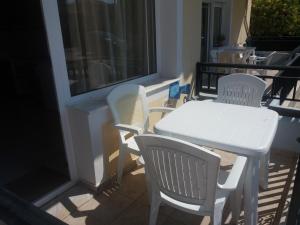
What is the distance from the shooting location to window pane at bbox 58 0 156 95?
2127 millimetres

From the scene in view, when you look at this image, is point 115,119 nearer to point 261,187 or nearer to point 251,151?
point 251,151

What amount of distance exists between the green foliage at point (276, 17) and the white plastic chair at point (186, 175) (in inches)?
410

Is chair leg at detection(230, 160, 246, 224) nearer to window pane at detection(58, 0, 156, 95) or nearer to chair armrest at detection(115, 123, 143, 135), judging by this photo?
chair armrest at detection(115, 123, 143, 135)

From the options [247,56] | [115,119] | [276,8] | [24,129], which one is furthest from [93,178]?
[276,8]

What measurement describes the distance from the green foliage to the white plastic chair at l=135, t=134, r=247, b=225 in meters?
10.4

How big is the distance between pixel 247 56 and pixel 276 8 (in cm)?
574

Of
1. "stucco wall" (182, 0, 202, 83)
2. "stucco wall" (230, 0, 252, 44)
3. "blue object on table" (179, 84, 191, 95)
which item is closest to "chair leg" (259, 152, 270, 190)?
"blue object on table" (179, 84, 191, 95)

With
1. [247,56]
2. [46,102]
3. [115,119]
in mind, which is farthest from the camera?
[247,56]

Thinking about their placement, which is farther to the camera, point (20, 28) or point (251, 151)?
point (20, 28)

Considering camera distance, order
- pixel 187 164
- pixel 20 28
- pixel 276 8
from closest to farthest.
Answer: pixel 187 164, pixel 20 28, pixel 276 8

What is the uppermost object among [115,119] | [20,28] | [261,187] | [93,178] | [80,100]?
[20,28]

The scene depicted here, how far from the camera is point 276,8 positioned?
10.0 metres

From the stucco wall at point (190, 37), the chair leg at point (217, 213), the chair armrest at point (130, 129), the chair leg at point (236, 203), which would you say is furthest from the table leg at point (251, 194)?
the stucco wall at point (190, 37)

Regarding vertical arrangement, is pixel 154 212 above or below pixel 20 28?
below
